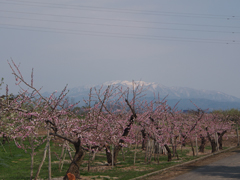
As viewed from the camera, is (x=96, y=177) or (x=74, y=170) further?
(x=96, y=177)

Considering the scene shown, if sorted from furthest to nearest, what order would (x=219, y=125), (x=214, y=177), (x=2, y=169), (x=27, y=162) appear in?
(x=219, y=125), (x=27, y=162), (x=2, y=169), (x=214, y=177)

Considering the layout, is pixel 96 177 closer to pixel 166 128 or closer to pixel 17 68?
pixel 17 68

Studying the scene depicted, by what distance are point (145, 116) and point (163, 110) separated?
7.72 ft

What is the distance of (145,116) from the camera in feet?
73.6

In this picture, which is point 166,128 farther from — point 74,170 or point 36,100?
point 36,100

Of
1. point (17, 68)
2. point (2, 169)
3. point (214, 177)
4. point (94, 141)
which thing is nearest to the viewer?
point (17, 68)

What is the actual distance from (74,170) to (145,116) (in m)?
9.72

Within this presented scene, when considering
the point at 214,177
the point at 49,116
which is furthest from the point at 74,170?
the point at 214,177

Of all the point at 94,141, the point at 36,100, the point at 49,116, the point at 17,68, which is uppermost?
the point at 17,68

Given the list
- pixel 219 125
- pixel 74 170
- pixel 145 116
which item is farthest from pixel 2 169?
pixel 219 125

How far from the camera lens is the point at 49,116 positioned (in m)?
12.3

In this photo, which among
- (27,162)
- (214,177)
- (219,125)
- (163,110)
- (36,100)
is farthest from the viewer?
(219,125)

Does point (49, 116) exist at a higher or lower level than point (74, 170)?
higher

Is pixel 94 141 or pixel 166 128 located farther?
pixel 166 128
